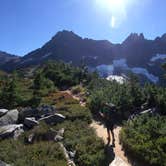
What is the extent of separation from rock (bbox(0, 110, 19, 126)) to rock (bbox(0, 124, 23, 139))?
158cm

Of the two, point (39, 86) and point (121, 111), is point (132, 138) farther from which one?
point (39, 86)

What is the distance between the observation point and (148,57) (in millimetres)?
189500

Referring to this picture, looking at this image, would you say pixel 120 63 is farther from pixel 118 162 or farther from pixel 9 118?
pixel 118 162

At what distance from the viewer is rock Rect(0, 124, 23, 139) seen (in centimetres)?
1952

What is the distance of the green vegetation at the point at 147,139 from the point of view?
49.4 ft

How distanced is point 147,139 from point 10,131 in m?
8.29

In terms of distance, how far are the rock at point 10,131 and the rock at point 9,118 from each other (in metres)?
1.58

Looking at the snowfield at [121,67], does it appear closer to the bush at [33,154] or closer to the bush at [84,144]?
the bush at [84,144]

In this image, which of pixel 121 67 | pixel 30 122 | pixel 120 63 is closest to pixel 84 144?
pixel 30 122

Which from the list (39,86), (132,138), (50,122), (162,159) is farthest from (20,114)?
(39,86)

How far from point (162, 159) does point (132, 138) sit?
130 inches

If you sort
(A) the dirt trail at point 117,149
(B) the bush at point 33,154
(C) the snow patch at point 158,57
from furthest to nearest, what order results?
(C) the snow patch at point 158,57, (A) the dirt trail at point 117,149, (B) the bush at point 33,154

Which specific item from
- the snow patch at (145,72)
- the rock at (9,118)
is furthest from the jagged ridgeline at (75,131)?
the snow patch at (145,72)

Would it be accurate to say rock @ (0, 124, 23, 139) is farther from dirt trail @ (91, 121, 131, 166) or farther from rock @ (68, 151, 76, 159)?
dirt trail @ (91, 121, 131, 166)
